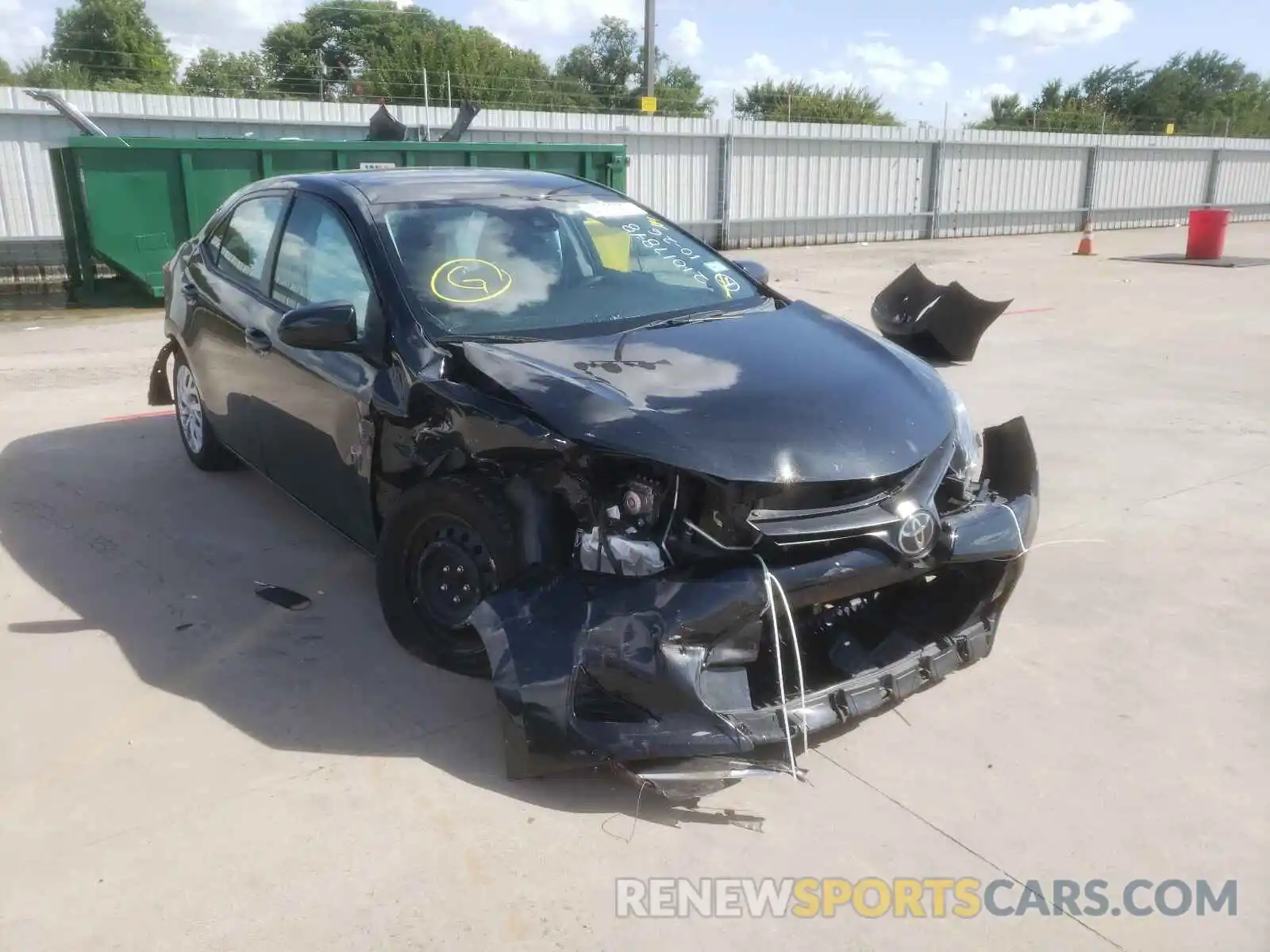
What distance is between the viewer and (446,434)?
345 centimetres

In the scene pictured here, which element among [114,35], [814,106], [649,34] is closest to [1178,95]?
[814,106]

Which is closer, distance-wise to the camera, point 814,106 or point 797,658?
point 797,658

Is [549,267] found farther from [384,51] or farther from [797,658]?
[384,51]

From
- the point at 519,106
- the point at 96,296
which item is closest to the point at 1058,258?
the point at 96,296

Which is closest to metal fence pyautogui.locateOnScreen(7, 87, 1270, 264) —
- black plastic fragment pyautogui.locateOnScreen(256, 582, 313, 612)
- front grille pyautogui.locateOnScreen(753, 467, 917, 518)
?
black plastic fragment pyautogui.locateOnScreen(256, 582, 313, 612)

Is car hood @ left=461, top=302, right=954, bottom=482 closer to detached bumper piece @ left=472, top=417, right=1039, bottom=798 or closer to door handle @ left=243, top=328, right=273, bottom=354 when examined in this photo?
detached bumper piece @ left=472, top=417, right=1039, bottom=798

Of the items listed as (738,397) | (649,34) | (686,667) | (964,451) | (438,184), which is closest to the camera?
(686,667)

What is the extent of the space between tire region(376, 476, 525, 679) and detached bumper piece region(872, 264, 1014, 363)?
564 cm

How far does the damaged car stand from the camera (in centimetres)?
285

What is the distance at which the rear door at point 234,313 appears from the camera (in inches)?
182

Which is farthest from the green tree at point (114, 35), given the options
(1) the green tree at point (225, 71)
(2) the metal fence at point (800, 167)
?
(2) the metal fence at point (800, 167)

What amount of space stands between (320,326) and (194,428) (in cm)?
261

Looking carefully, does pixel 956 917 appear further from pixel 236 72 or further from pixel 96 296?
pixel 236 72

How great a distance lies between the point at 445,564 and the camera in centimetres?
354
